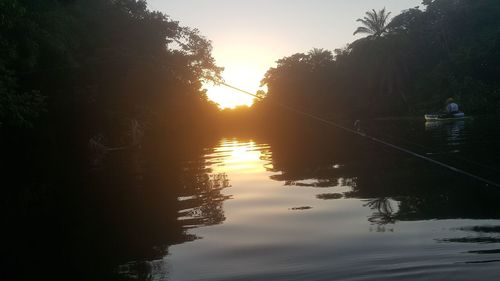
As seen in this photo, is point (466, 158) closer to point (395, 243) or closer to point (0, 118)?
point (395, 243)

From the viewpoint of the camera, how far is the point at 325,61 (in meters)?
69.4

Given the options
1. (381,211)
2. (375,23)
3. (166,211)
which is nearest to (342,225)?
(381,211)

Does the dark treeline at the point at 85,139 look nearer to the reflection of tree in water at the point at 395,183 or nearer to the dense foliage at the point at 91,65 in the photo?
the dense foliage at the point at 91,65

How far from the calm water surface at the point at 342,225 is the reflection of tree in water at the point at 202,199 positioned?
0.07 ft

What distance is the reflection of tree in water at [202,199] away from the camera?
8.30 meters

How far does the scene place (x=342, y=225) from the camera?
734cm

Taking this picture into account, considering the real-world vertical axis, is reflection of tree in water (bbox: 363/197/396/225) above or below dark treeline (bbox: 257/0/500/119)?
below

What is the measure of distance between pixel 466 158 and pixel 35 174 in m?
13.9

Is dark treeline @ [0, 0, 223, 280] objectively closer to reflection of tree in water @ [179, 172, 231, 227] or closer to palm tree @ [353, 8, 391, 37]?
reflection of tree in water @ [179, 172, 231, 227]

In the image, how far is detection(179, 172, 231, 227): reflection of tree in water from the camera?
8.30m

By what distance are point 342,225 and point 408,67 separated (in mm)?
57255

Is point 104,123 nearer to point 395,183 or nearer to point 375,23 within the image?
point 395,183

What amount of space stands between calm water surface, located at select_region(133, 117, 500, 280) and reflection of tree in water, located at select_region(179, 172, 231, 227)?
0.07ft

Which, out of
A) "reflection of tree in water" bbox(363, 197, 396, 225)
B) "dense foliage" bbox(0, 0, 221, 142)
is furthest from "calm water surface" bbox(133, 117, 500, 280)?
"dense foliage" bbox(0, 0, 221, 142)
